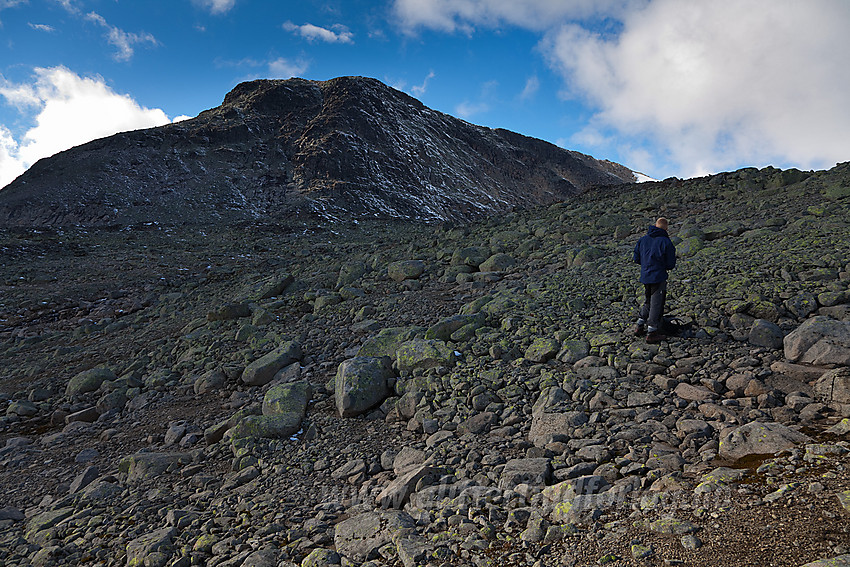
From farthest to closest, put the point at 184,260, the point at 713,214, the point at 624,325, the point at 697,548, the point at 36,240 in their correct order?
the point at 36,240 → the point at 184,260 → the point at 713,214 → the point at 624,325 → the point at 697,548

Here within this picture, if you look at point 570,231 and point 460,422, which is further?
point 570,231

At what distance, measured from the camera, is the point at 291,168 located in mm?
48281

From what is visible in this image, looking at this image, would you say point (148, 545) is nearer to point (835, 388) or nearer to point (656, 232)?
point (835, 388)

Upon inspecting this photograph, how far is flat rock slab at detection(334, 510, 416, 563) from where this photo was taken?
322 cm

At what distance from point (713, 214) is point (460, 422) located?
10636mm

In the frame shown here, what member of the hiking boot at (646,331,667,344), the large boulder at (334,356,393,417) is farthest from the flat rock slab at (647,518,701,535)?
the large boulder at (334,356,393,417)

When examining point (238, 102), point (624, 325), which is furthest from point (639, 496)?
point (238, 102)

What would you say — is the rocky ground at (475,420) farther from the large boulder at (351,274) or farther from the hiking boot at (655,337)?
the large boulder at (351,274)

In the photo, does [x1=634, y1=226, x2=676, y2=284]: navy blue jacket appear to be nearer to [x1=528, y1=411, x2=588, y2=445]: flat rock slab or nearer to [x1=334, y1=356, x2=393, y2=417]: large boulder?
[x1=528, y1=411, x2=588, y2=445]: flat rock slab

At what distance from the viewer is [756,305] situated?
18.2ft

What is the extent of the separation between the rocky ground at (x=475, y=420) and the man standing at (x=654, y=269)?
0.35 metres

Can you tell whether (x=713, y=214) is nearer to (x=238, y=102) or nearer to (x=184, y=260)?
(x=184, y=260)

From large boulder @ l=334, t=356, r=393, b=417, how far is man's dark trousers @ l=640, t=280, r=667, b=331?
3718 mm

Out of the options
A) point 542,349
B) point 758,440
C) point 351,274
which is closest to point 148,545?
point 542,349
